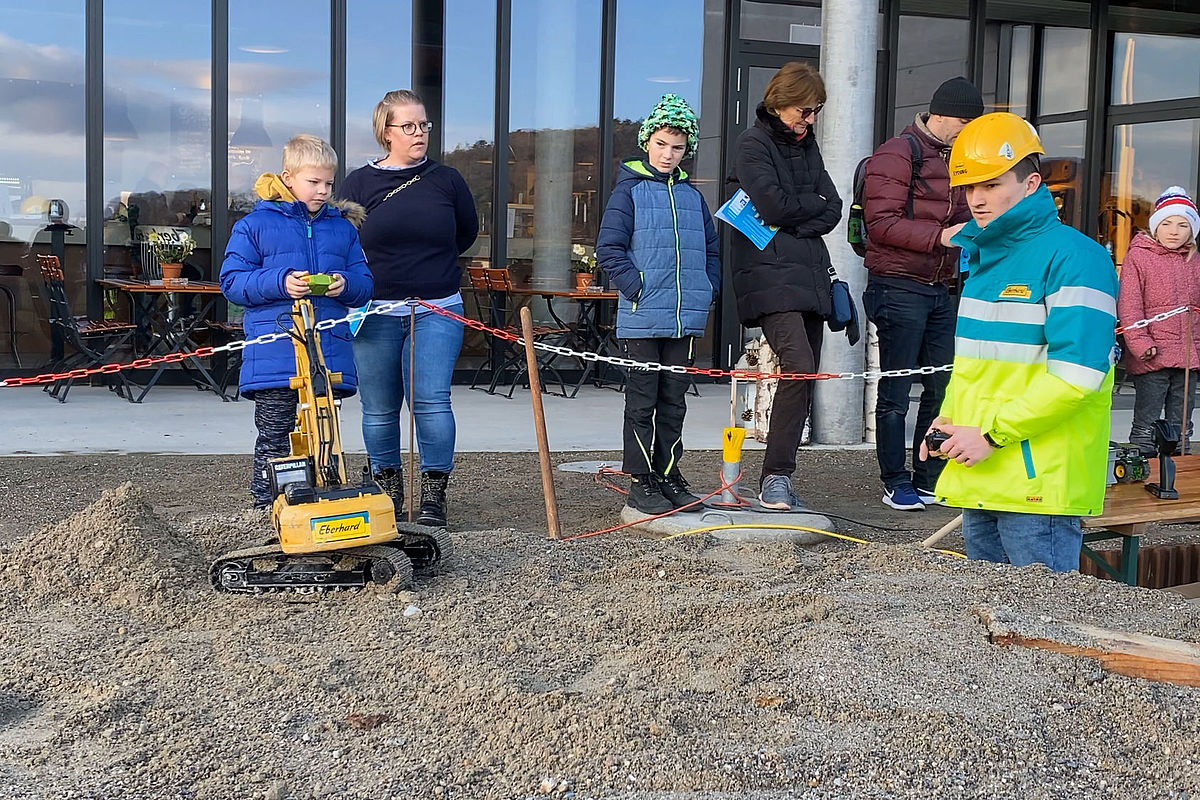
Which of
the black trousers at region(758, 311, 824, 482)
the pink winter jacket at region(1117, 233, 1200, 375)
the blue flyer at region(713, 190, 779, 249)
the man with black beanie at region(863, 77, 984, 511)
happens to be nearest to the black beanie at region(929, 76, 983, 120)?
the man with black beanie at region(863, 77, 984, 511)

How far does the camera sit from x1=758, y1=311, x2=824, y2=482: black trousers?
5.66 m

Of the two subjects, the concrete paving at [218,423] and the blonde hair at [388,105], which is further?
the concrete paving at [218,423]

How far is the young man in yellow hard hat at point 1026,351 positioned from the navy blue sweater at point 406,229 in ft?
7.84

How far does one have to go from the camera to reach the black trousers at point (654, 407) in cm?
564

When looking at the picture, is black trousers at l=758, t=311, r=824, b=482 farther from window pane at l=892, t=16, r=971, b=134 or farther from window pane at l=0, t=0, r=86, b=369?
window pane at l=892, t=16, r=971, b=134

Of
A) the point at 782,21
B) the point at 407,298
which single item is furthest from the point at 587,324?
the point at 407,298

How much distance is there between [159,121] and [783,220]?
6.97 metres

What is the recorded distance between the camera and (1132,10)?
43.3 ft

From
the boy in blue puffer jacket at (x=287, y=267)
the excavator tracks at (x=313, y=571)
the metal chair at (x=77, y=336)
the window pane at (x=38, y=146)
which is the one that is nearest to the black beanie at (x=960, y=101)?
the boy in blue puffer jacket at (x=287, y=267)

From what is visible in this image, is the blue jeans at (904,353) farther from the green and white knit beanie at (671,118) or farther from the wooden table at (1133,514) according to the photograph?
the green and white knit beanie at (671,118)

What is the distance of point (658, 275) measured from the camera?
554 centimetres

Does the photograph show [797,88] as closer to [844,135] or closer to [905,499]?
[905,499]

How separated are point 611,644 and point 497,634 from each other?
0.32 m

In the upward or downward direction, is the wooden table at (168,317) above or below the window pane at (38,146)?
below
